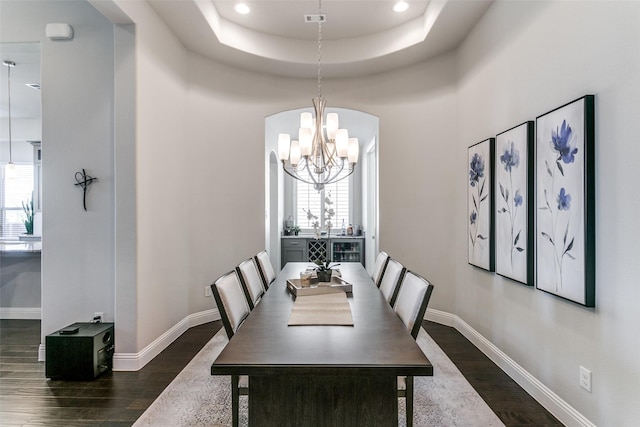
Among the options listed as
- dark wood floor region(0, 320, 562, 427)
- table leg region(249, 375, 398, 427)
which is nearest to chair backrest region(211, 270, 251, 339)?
table leg region(249, 375, 398, 427)

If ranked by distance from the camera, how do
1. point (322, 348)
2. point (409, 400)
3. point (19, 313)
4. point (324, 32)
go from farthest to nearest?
point (19, 313)
point (324, 32)
point (409, 400)
point (322, 348)

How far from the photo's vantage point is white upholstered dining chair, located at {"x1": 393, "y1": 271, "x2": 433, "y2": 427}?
1.83 metres

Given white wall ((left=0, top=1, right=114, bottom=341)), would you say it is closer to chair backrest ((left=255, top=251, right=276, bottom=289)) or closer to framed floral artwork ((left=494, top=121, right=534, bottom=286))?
chair backrest ((left=255, top=251, right=276, bottom=289))

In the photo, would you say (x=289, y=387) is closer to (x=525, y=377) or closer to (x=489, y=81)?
(x=525, y=377)

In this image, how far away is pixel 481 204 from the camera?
3.35 meters

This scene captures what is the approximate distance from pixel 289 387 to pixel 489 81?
3.11 m

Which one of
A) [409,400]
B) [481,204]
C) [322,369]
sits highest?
[481,204]

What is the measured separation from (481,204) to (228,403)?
2710 millimetres

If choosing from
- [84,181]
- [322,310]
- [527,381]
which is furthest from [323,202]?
[322,310]

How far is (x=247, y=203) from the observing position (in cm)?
451

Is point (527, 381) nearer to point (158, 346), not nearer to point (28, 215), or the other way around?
point (158, 346)

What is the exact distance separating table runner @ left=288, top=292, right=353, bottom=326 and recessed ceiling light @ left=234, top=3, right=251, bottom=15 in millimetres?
3002

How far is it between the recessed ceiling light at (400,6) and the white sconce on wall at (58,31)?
9.95ft

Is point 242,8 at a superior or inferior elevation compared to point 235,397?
superior
